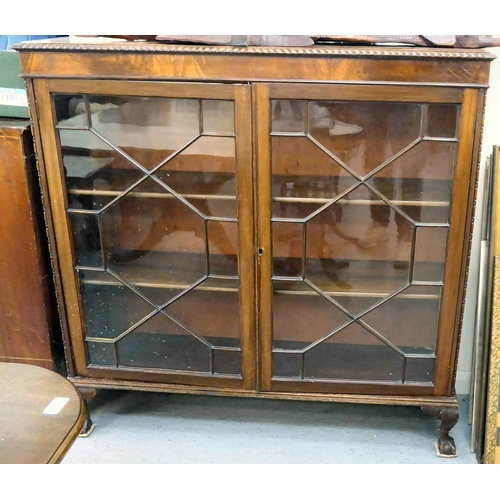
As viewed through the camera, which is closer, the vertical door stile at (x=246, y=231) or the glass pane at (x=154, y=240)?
the vertical door stile at (x=246, y=231)

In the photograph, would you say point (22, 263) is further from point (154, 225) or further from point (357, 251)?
point (357, 251)

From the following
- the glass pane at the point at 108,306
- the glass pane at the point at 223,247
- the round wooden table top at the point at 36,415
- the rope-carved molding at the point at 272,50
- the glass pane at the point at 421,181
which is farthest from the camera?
the glass pane at the point at 108,306

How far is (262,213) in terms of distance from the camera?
4.24 feet

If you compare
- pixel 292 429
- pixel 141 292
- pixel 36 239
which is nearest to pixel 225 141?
pixel 141 292

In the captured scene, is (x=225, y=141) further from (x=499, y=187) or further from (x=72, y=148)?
(x=499, y=187)

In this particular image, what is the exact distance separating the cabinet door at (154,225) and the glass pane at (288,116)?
0.06m

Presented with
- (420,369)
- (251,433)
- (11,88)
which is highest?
(11,88)

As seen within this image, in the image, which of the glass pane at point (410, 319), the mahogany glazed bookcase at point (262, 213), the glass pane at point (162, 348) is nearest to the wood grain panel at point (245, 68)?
the mahogany glazed bookcase at point (262, 213)

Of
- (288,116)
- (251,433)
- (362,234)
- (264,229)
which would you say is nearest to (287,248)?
(264,229)

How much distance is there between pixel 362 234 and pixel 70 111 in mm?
756

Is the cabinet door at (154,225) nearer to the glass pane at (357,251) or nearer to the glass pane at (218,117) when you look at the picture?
the glass pane at (218,117)

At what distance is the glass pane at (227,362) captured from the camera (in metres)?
1.45

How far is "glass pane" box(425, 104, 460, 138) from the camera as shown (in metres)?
1.18

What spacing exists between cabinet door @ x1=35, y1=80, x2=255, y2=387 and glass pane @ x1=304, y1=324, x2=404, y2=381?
0.17 meters
